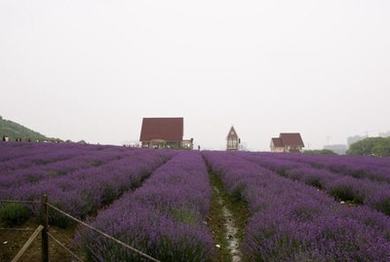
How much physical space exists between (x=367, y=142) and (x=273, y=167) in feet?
122

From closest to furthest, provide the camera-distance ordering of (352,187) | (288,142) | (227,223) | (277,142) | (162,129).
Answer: (227,223) → (352,187) → (162,129) → (288,142) → (277,142)

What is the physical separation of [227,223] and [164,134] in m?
43.7

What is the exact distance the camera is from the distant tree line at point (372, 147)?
40.3 m

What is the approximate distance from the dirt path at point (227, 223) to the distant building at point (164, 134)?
1569 inches

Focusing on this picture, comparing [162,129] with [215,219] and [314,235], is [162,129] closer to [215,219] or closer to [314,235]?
[215,219]

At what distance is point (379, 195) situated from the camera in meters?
6.22

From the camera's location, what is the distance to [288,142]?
207 ft

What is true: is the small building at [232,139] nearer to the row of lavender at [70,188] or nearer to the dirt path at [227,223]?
the dirt path at [227,223]

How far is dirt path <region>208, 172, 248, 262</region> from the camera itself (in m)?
4.74

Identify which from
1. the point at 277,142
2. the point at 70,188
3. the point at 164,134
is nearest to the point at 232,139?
the point at 277,142

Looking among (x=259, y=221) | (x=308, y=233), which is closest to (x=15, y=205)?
(x=259, y=221)

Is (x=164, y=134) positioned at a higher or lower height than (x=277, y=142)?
lower

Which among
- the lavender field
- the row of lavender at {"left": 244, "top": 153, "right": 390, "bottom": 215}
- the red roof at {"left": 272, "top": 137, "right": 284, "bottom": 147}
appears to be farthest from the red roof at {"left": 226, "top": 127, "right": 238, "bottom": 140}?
the lavender field

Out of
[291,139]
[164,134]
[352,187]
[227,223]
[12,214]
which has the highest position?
[291,139]
